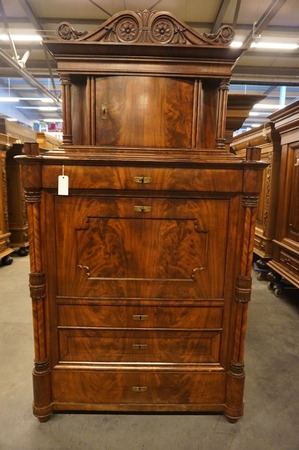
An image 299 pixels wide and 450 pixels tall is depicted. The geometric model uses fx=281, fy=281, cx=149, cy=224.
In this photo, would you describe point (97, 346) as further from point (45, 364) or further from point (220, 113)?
point (220, 113)

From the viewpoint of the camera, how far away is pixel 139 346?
1.27 meters

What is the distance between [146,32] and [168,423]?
5.95ft

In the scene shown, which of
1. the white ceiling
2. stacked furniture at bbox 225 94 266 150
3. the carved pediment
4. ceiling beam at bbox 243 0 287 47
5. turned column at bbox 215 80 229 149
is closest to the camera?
the carved pediment

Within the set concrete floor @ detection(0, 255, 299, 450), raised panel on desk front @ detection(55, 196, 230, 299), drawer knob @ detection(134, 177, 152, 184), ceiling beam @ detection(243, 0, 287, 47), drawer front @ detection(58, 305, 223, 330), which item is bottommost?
concrete floor @ detection(0, 255, 299, 450)

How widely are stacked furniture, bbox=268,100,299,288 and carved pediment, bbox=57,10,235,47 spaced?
130 cm

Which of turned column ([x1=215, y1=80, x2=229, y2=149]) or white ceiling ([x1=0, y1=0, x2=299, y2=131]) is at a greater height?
white ceiling ([x1=0, y1=0, x2=299, y2=131])

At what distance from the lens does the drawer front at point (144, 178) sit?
1.12 metres

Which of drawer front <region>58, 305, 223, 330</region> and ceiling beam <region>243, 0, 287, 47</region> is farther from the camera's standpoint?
ceiling beam <region>243, 0, 287, 47</region>

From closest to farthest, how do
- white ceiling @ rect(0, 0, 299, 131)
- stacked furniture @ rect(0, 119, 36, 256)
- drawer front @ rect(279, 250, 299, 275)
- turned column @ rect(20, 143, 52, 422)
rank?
turned column @ rect(20, 143, 52, 422) → drawer front @ rect(279, 250, 299, 275) → white ceiling @ rect(0, 0, 299, 131) → stacked furniture @ rect(0, 119, 36, 256)

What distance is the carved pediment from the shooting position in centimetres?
131

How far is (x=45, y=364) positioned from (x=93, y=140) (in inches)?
42.2

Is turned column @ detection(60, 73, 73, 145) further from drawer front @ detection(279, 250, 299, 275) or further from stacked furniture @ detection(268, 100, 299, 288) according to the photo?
drawer front @ detection(279, 250, 299, 275)

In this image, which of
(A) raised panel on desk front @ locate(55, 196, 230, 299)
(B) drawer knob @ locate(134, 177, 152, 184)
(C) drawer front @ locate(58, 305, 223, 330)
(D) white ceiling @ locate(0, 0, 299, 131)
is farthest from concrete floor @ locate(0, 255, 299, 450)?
(D) white ceiling @ locate(0, 0, 299, 131)

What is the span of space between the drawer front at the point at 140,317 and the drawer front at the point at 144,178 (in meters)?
0.53
